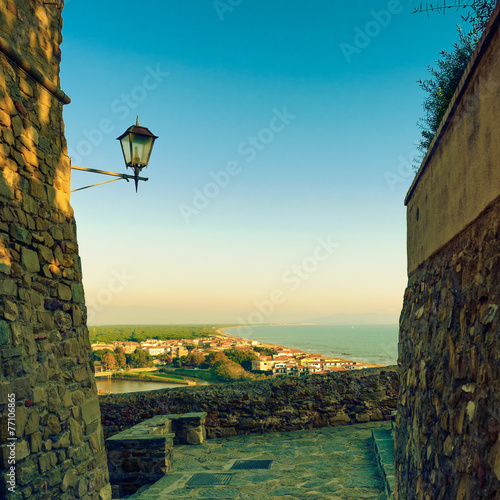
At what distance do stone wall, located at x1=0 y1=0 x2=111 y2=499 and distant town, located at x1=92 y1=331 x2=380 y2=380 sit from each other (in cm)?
535

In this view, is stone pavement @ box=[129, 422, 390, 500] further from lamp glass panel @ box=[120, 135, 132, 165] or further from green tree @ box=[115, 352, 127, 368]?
green tree @ box=[115, 352, 127, 368]

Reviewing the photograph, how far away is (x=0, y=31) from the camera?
3740 mm

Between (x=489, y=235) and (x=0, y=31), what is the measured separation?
13.4ft

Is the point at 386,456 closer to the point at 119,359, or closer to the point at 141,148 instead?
the point at 141,148

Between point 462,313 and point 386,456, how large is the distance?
4.34 metres

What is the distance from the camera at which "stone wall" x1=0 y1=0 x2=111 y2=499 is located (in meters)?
3.58

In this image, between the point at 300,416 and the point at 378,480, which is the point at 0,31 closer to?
the point at 378,480

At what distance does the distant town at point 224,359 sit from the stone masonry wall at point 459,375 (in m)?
6.27

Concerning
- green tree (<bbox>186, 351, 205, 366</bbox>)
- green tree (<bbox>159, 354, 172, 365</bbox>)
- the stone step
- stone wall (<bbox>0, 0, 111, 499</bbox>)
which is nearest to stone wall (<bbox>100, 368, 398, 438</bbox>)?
the stone step

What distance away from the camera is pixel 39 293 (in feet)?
13.5

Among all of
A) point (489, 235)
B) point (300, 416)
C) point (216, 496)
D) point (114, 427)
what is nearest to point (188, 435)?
point (114, 427)

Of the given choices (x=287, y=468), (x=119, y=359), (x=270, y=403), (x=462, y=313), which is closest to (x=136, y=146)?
(x=462, y=313)

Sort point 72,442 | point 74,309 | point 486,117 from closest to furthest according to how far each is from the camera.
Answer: point 486,117 → point 72,442 → point 74,309

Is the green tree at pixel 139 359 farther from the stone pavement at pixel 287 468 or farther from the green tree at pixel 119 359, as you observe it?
the stone pavement at pixel 287 468
